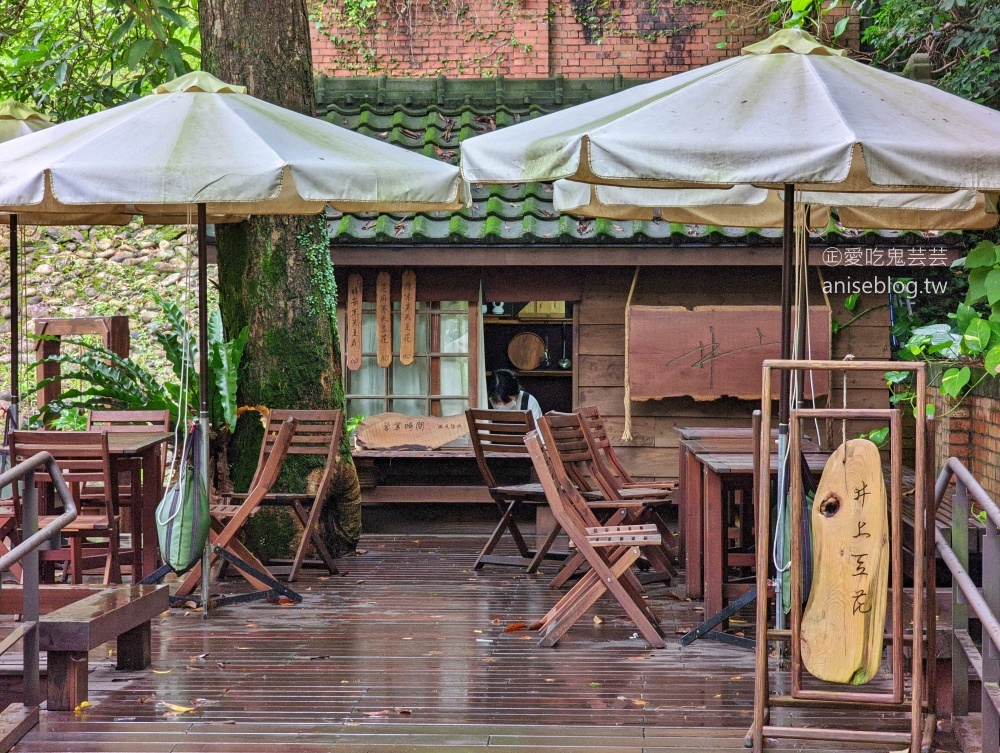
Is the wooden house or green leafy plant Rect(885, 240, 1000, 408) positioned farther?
the wooden house

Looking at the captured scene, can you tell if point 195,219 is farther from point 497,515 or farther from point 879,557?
point 879,557

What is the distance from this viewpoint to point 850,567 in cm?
390

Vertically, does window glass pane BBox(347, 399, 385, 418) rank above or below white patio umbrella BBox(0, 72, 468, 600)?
below

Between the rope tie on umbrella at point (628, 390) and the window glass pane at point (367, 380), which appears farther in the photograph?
the window glass pane at point (367, 380)

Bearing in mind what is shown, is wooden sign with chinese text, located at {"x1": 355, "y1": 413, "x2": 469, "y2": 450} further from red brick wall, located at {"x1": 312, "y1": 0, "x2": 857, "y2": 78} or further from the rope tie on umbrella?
red brick wall, located at {"x1": 312, "y1": 0, "x2": 857, "y2": 78}

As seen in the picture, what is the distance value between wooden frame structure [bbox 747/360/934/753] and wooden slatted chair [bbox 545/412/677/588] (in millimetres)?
2632

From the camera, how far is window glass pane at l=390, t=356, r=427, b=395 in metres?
9.82

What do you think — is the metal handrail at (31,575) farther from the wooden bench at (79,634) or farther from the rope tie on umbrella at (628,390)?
the rope tie on umbrella at (628,390)

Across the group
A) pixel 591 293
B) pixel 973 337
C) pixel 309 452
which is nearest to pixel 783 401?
pixel 973 337

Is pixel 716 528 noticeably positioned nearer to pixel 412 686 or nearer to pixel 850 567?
pixel 412 686

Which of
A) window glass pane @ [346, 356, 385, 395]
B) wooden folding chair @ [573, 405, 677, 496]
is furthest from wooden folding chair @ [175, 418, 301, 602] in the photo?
window glass pane @ [346, 356, 385, 395]

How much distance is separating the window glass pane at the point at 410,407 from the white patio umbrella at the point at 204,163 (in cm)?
343

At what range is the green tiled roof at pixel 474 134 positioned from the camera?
888 centimetres

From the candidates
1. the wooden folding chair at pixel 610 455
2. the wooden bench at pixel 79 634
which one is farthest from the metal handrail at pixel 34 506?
the wooden folding chair at pixel 610 455
